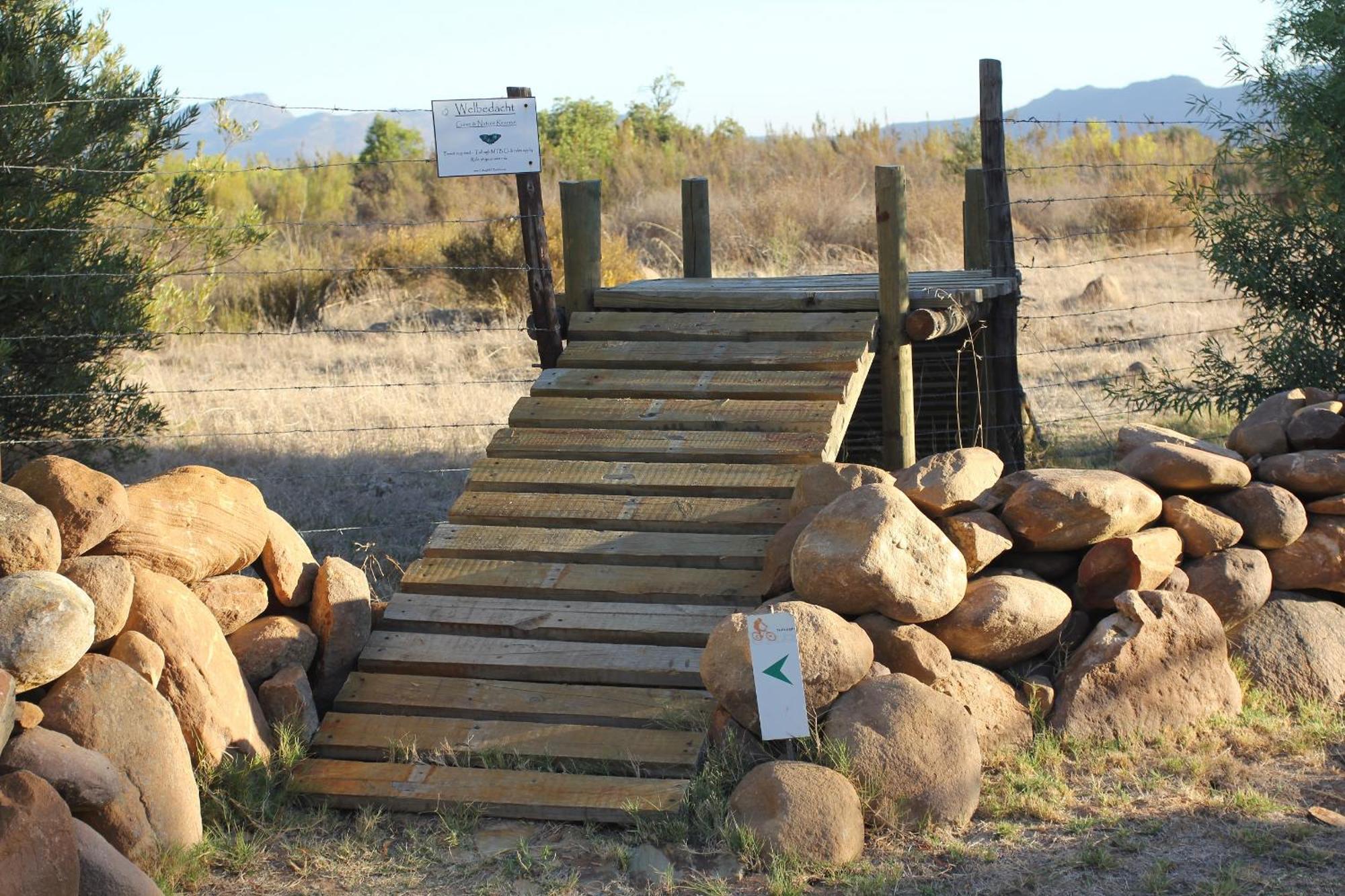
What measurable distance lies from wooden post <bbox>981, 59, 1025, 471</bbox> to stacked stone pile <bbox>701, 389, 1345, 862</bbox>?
Answer: 6.00ft

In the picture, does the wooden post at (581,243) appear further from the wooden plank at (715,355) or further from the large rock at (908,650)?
the large rock at (908,650)

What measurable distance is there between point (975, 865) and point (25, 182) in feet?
19.1

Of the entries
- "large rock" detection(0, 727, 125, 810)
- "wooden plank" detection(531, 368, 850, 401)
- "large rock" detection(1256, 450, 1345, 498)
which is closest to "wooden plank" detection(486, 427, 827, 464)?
"wooden plank" detection(531, 368, 850, 401)

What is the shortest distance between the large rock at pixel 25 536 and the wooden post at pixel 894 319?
364cm

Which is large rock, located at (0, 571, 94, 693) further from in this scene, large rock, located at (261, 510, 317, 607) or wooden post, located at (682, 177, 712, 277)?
wooden post, located at (682, 177, 712, 277)

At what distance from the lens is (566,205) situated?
6.66 meters

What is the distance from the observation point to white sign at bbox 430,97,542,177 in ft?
20.4

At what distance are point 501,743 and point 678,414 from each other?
186 cm

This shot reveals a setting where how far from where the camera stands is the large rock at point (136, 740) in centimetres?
390

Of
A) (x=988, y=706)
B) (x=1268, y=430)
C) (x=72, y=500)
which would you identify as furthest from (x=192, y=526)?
(x=1268, y=430)

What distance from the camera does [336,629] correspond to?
192 inches

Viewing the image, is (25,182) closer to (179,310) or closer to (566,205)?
(179,310)

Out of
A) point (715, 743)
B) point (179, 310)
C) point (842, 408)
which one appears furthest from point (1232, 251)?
point (179, 310)

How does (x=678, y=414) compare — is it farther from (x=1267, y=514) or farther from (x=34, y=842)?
(x=34, y=842)
